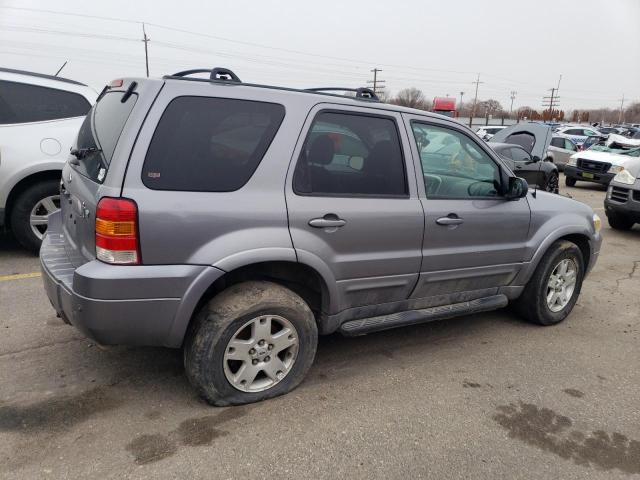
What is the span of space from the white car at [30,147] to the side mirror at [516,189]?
4.38 meters

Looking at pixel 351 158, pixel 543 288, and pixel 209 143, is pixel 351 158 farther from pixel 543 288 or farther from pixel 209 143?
pixel 543 288

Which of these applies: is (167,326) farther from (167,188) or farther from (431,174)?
(431,174)

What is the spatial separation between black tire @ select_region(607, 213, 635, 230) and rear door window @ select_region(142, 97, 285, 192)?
7859mm

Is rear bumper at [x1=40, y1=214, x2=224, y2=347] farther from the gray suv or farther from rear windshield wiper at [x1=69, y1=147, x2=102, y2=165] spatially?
rear windshield wiper at [x1=69, y1=147, x2=102, y2=165]

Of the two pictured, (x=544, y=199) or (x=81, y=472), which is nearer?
Answer: (x=81, y=472)

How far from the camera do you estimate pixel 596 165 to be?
14.2 m

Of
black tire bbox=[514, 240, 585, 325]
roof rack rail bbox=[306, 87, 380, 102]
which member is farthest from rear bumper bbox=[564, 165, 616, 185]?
roof rack rail bbox=[306, 87, 380, 102]

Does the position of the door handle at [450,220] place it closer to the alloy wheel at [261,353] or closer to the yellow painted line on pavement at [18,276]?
the alloy wheel at [261,353]

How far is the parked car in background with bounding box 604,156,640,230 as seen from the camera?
7984 millimetres

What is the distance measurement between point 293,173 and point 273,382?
122cm

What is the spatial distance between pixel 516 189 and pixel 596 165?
40.3 ft

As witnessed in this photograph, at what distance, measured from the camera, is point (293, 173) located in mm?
2844

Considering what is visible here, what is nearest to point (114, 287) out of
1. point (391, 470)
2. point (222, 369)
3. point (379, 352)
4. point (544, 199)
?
point (222, 369)

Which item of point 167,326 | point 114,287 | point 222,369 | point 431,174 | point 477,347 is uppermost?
point 431,174
